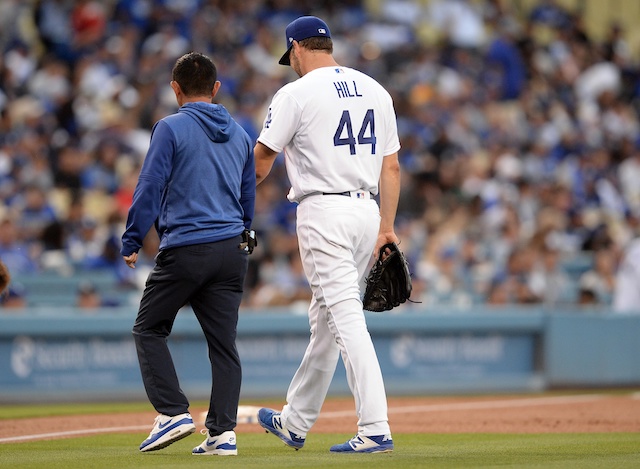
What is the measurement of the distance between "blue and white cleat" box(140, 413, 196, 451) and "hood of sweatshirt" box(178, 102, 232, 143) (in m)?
1.52

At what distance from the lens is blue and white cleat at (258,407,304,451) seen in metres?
6.82

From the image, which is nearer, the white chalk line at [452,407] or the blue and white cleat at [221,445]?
the blue and white cleat at [221,445]

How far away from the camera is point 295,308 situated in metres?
13.9

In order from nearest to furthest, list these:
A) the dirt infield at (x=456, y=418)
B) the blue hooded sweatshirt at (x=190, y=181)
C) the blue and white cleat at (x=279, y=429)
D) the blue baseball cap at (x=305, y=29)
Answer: the blue hooded sweatshirt at (x=190, y=181) < the blue baseball cap at (x=305, y=29) < the blue and white cleat at (x=279, y=429) < the dirt infield at (x=456, y=418)

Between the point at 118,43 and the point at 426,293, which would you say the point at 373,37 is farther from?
the point at 426,293

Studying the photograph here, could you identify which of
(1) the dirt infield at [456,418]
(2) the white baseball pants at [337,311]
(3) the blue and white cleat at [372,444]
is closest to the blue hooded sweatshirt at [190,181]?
(2) the white baseball pants at [337,311]

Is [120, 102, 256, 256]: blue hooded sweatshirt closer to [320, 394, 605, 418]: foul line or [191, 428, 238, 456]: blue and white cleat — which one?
[191, 428, 238, 456]: blue and white cleat

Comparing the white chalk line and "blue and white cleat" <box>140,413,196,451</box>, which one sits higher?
"blue and white cleat" <box>140,413,196,451</box>

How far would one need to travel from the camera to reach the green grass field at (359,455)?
605cm

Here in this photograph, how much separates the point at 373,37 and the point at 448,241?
7024 mm

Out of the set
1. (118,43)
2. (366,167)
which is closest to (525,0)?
(118,43)

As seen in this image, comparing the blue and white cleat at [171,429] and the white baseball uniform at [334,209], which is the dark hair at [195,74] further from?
the blue and white cleat at [171,429]

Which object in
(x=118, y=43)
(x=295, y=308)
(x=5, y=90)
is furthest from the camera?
(x=118, y=43)

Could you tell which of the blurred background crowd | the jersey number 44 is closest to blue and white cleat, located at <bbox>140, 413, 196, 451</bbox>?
the jersey number 44
